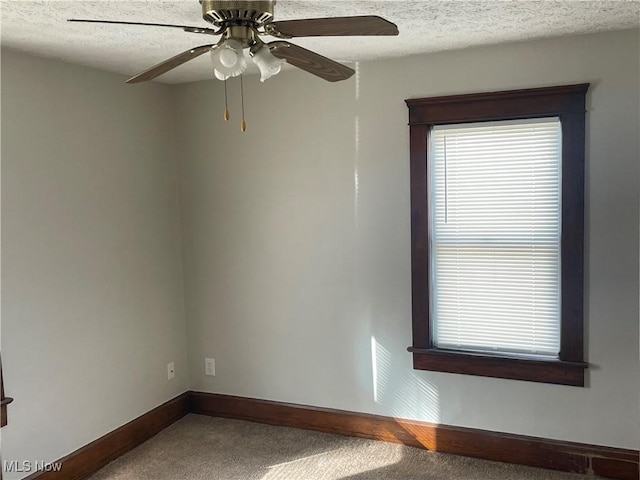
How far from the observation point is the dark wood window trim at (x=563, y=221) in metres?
2.75

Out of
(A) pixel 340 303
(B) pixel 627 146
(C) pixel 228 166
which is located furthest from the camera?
(C) pixel 228 166

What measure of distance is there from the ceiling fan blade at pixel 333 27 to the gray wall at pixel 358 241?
138 cm

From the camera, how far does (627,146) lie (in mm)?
2682

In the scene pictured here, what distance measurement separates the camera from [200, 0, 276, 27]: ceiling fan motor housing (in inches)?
66.7

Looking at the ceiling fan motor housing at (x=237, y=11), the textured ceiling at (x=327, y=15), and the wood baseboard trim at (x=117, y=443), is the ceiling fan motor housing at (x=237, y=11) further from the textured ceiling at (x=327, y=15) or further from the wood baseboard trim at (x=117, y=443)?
the wood baseboard trim at (x=117, y=443)

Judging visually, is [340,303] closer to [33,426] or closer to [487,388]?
[487,388]

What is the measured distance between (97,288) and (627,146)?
278 cm

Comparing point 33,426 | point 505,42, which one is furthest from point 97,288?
point 505,42

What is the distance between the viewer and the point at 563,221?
279 centimetres

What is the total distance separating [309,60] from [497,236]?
1522 mm

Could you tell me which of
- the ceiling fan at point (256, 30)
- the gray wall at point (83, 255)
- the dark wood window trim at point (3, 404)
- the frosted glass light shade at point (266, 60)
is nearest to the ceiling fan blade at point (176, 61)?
the ceiling fan at point (256, 30)

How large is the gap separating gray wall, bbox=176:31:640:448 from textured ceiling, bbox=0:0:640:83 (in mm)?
209

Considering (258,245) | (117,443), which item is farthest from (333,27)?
(117,443)

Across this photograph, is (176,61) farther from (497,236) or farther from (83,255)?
(497,236)
